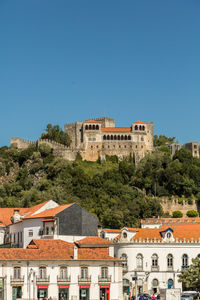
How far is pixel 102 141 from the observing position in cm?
14575

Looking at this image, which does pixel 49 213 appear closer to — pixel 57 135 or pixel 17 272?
pixel 17 272

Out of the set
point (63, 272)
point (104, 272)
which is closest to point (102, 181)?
point (104, 272)

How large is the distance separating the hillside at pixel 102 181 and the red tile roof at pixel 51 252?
127 feet

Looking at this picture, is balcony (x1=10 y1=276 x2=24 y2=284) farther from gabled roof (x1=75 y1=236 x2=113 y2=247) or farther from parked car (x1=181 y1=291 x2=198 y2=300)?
parked car (x1=181 y1=291 x2=198 y2=300)

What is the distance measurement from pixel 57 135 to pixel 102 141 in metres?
11.0

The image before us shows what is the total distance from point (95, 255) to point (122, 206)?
4897 centimetres

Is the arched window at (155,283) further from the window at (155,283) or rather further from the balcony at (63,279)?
the balcony at (63,279)

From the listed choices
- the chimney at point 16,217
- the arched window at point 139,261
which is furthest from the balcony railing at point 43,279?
the chimney at point 16,217

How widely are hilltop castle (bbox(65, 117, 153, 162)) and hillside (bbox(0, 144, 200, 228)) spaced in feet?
11.1

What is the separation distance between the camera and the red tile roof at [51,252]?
64.0 meters

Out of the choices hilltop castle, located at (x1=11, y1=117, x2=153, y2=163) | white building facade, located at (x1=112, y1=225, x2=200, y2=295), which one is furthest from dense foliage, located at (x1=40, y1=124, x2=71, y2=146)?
white building facade, located at (x1=112, y1=225, x2=200, y2=295)

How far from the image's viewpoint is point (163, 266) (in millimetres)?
77375

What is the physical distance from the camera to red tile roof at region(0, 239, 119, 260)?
63969 millimetres

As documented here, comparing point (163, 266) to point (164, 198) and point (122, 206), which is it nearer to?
point (122, 206)
